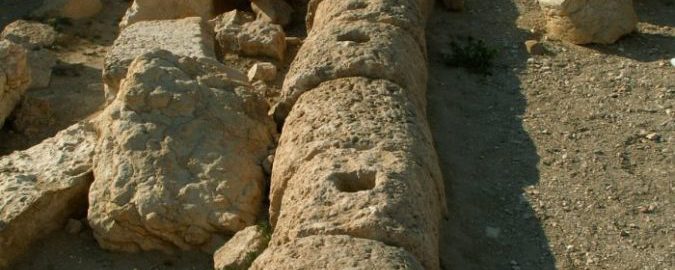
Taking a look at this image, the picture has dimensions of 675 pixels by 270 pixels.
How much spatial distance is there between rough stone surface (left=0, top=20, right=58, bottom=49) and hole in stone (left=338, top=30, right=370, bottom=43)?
3936mm

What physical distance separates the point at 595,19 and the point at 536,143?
6.40 feet

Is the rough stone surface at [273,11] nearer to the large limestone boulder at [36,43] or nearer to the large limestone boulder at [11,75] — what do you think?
the large limestone boulder at [36,43]

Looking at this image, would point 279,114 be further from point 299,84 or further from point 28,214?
point 28,214

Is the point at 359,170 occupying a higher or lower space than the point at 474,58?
higher

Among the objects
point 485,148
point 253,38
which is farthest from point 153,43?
point 485,148

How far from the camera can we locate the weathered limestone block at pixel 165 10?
1045cm

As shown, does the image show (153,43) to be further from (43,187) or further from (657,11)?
(657,11)

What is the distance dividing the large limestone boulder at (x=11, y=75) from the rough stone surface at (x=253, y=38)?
1780mm

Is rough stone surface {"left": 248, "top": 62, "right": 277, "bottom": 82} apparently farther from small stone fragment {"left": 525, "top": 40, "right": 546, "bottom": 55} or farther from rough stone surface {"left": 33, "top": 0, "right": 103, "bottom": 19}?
rough stone surface {"left": 33, "top": 0, "right": 103, "bottom": 19}

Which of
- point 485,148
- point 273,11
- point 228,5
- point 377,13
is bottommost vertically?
point 485,148

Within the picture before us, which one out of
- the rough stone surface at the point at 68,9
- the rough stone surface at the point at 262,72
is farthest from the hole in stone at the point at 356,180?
the rough stone surface at the point at 68,9

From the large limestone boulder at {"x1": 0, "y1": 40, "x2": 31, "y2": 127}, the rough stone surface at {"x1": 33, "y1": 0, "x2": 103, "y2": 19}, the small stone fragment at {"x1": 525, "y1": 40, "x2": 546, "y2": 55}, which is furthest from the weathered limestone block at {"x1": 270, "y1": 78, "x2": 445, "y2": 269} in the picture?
the rough stone surface at {"x1": 33, "y1": 0, "x2": 103, "y2": 19}

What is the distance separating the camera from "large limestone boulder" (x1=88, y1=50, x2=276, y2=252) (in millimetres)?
7227

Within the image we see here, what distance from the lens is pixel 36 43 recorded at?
10.6 metres
